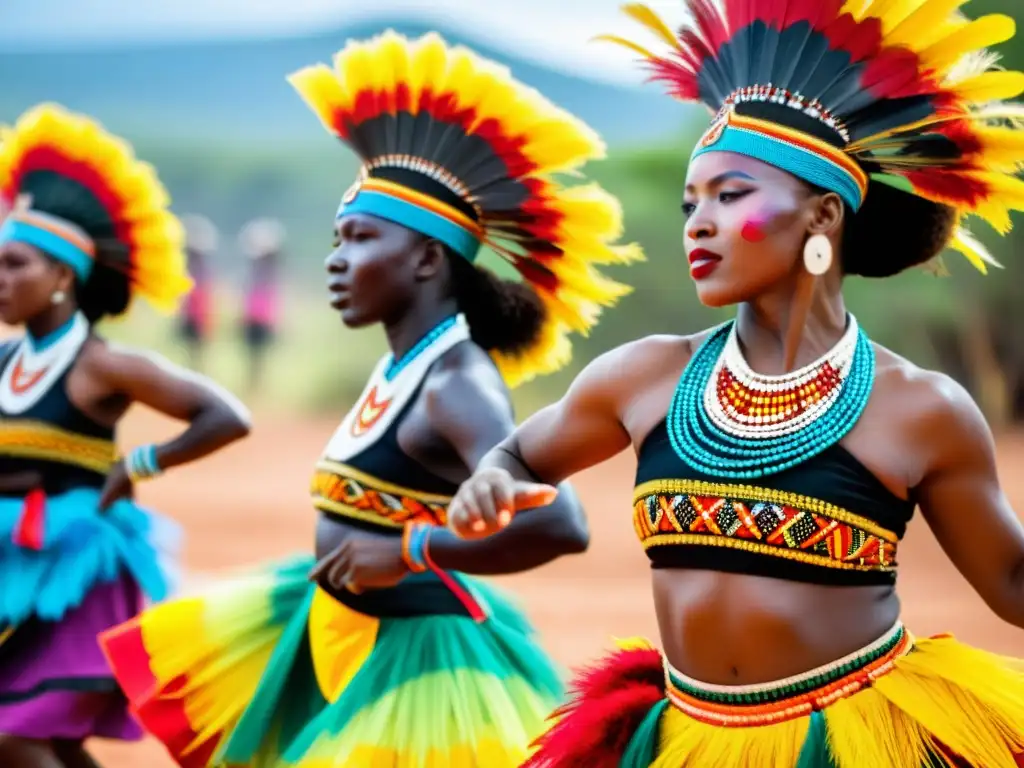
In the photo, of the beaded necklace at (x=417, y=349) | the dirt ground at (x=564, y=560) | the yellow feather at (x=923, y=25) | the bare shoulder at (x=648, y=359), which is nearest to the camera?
the yellow feather at (x=923, y=25)

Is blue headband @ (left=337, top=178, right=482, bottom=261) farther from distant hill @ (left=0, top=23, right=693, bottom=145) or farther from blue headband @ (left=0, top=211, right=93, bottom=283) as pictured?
distant hill @ (left=0, top=23, right=693, bottom=145)

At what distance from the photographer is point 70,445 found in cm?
501

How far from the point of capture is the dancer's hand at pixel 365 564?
3.69m

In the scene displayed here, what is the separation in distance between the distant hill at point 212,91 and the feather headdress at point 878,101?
58.2 m

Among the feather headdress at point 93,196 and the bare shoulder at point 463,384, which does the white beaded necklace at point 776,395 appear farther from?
the feather headdress at point 93,196

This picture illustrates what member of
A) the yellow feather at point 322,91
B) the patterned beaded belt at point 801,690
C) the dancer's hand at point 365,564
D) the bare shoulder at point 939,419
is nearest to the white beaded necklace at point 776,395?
the bare shoulder at point 939,419

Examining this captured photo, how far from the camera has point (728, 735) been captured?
2.83m

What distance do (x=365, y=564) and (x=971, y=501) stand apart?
1584 mm

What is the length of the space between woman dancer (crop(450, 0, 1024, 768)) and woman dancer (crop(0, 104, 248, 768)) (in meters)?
2.25

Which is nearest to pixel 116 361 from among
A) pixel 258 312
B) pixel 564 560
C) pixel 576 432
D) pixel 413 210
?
pixel 413 210

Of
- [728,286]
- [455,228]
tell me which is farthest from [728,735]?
[455,228]

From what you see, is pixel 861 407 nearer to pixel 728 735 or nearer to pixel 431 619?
pixel 728 735

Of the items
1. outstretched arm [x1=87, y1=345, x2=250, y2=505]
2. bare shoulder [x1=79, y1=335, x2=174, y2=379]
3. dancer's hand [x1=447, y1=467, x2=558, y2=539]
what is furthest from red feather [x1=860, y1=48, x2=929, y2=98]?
bare shoulder [x1=79, y1=335, x2=174, y2=379]

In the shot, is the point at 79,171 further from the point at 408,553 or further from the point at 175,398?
the point at 408,553
